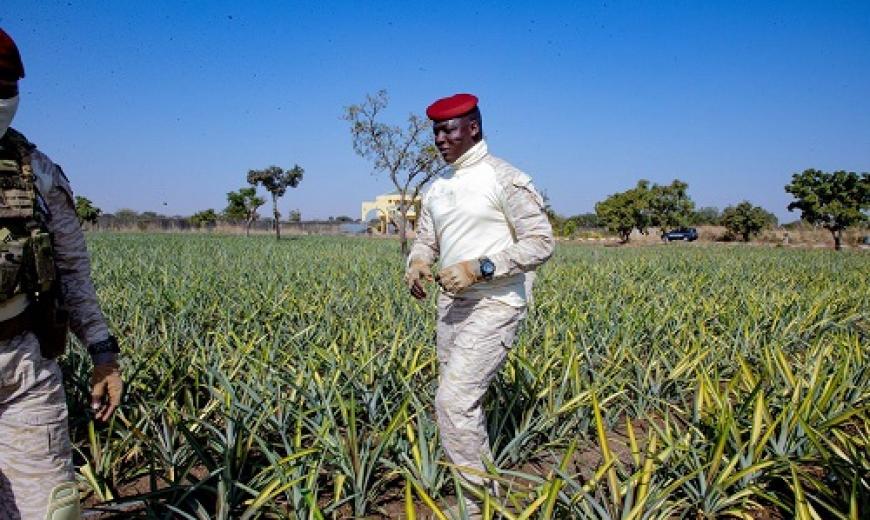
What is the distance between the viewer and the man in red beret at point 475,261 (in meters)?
2.16

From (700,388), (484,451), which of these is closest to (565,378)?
(700,388)

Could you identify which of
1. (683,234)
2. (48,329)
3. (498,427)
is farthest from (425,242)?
(683,234)

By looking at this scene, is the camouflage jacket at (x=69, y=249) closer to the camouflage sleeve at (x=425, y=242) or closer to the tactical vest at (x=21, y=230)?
the tactical vest at (x=21, y=230)

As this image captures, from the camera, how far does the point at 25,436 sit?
1.41m

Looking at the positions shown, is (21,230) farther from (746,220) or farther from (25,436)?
(746,220)

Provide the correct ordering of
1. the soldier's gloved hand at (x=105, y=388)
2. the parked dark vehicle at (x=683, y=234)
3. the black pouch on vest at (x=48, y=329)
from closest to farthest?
the black pouch on vest at (x=48, y=329) < the soldier's gloved hand at (x=105, y=388) < the parked dark vehicle at (x=683, y=234)

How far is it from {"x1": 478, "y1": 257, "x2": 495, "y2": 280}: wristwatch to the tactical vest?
135 centimetres

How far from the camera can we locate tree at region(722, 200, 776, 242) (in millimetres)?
42312

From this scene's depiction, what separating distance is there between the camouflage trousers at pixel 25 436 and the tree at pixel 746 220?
48.0 m

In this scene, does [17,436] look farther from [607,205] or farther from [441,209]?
[607,205]

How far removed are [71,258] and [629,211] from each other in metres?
41.9

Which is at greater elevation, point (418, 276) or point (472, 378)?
point (418, 276)

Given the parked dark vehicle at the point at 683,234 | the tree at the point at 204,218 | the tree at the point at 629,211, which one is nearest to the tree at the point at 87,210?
the tree at the point at 204,218

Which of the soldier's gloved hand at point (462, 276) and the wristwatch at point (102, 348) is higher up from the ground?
the soldier's gloved hand at point (462, 276)
